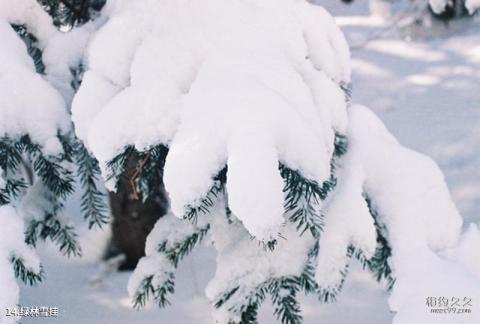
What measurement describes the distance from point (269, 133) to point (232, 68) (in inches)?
12.2

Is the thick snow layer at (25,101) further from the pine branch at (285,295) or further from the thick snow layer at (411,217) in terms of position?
the thick snow layer at (411,217)

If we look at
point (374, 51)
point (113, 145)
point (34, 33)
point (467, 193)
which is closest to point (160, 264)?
point (113, 145)

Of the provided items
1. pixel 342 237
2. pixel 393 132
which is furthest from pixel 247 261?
pixel 393 132

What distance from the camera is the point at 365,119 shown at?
6.61 feet

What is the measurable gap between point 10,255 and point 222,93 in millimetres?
794

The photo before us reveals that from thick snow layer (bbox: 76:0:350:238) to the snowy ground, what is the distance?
5.25ft

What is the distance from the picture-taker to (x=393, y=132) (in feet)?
17.6

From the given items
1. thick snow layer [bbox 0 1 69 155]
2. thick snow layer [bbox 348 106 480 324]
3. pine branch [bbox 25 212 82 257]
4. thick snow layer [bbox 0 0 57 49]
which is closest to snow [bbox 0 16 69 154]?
thick snow layer [bbox 0 1 69 155]

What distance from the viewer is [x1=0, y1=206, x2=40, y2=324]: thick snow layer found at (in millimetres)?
1472

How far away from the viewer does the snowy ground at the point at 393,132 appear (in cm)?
304

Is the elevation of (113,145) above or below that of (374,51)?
above

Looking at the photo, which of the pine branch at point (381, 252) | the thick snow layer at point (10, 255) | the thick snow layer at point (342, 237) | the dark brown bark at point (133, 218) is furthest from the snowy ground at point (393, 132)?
the thick snow layer at point (10, 255)

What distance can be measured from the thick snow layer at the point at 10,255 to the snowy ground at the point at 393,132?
1437 millimetres

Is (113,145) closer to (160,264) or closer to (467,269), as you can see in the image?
(160,264)
